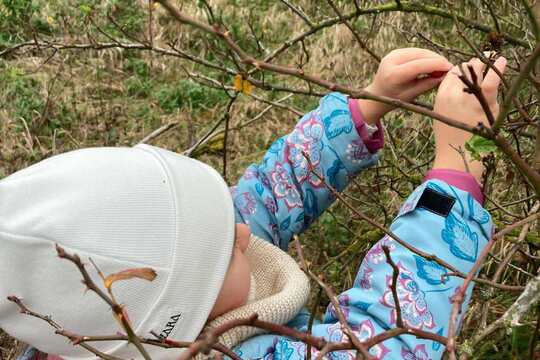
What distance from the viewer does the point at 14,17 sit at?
13.3 feet

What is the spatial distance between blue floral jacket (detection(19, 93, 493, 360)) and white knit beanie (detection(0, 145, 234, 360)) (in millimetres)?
182

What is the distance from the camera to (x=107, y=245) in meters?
1.19

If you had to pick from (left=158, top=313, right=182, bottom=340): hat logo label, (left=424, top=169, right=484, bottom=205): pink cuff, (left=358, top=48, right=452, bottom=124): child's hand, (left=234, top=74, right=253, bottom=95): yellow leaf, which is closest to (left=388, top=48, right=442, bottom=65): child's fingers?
(left=358, top=48, right=452, bottom=124): child's hand

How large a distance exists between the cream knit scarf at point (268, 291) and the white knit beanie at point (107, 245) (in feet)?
0.22

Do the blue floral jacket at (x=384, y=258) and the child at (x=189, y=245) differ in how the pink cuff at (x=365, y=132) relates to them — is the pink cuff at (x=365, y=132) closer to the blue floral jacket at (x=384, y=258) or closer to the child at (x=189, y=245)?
the blue floral jacket at (x=384, y=258)

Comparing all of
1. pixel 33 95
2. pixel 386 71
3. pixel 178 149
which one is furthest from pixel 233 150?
pixel 386 71

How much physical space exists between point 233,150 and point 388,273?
6.71 ft

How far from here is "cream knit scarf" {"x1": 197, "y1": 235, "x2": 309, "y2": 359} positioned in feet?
4.33

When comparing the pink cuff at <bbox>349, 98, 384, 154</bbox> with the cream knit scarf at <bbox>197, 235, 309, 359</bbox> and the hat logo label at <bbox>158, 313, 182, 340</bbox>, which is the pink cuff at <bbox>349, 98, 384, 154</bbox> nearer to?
the cream knit scarf at <bbox>197, 235, 309, 359</bbox>

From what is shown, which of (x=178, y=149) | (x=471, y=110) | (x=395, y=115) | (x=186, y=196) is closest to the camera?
(x=471, y=110)

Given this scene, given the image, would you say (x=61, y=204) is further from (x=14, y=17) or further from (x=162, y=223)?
(x=14, y=17)

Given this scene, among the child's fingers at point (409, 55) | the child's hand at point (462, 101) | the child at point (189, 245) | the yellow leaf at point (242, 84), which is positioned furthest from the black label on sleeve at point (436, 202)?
the yellow leaf at point (242, 84)

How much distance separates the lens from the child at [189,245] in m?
1.20

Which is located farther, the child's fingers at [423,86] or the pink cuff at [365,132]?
the pink cuff at [365,132]
